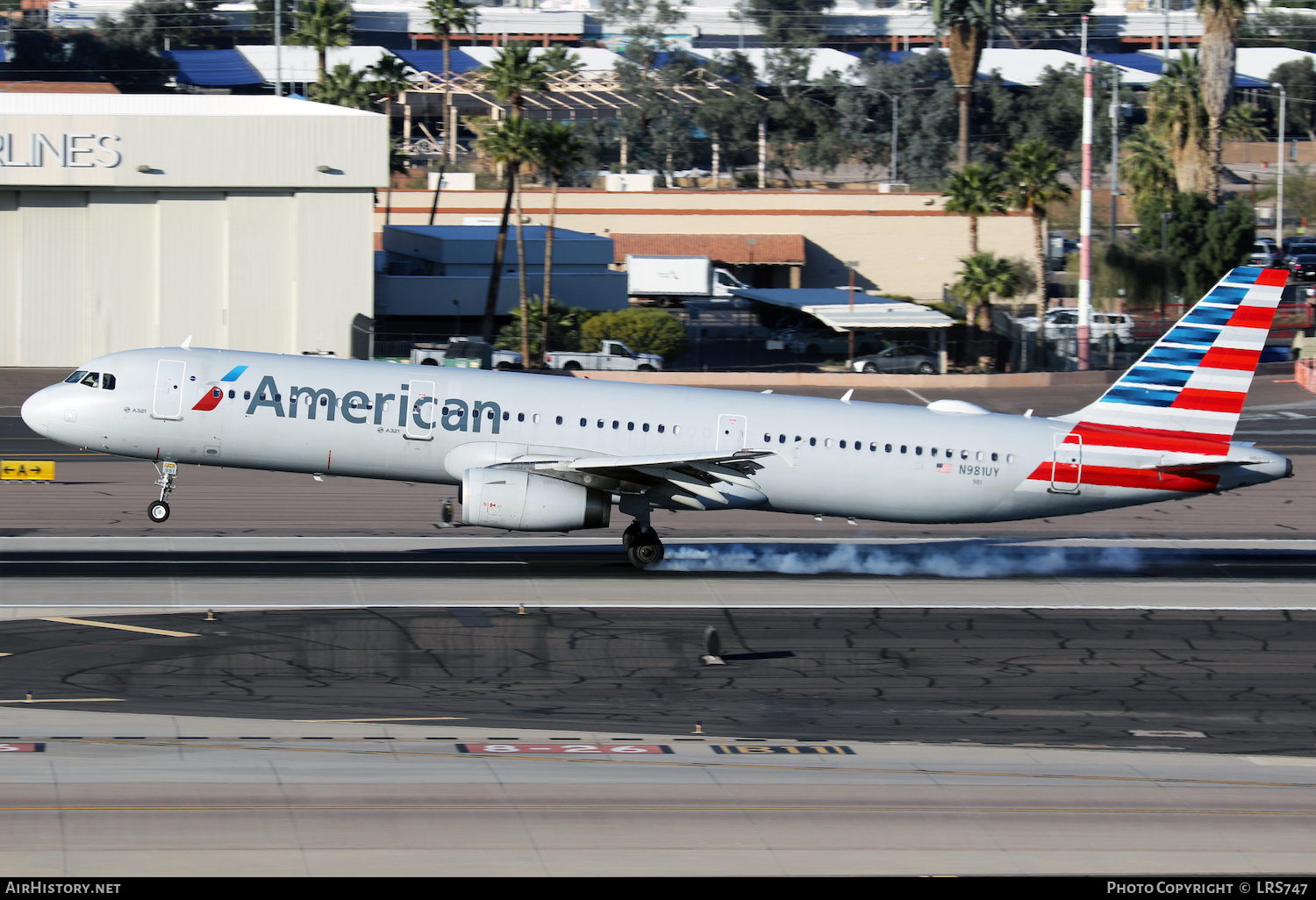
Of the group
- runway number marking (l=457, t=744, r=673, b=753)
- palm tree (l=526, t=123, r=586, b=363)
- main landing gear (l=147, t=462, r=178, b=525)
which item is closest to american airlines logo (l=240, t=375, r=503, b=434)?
main landing gear (l=147, t=462, r=178, b=525)

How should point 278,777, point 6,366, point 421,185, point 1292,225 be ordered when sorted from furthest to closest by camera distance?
point 1292,225, point 421,185, point 6,366, point 278,777

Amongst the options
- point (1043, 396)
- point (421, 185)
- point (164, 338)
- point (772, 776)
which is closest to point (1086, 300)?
point (1043, 396)

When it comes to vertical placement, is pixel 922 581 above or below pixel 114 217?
below

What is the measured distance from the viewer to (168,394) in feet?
98.2

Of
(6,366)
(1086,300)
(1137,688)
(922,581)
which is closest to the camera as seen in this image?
(1137,688)

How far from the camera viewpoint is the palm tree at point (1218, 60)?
9625 centimetres

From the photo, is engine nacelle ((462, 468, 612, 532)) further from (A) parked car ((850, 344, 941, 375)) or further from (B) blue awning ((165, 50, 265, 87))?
(B) blue awning ((165, 50, 265, 87))

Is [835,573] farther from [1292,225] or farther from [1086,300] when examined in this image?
[1292,225]

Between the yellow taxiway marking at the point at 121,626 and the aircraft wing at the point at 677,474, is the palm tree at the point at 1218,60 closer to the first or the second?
the aircraft wing at the point at 677,474

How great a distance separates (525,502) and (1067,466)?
40.2ft

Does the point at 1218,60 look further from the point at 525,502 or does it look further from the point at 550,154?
the point at 525,502

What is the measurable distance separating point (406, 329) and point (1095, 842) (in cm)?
6501

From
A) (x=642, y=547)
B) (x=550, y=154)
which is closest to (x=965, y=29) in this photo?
(x=550, y=154)

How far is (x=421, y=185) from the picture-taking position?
109 meters
